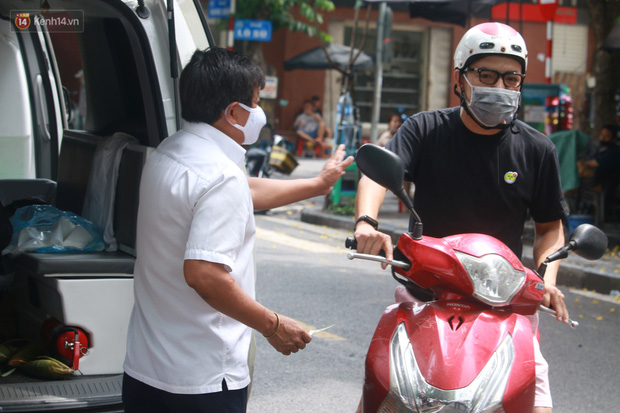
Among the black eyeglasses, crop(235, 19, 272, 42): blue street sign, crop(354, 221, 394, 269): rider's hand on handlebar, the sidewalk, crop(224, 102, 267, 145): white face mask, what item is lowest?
the sidewalk

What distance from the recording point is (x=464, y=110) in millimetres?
3070

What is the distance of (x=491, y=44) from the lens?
9.38 feet

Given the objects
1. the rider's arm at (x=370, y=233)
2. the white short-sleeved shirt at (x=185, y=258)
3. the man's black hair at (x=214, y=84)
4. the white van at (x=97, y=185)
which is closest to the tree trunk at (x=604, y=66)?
the white van at (x=97, y=185)

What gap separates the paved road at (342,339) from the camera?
4.82m

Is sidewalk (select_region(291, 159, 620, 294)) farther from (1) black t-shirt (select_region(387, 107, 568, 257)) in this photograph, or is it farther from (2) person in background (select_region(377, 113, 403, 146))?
(1) black t-shirt (select_region(387, 107, 568, 257))

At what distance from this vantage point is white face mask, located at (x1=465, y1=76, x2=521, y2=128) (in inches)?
114

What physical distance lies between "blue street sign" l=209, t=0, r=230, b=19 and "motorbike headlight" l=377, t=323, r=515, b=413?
44.0ft

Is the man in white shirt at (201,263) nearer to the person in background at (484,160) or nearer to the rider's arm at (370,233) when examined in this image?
the rider's arm at (370,233)

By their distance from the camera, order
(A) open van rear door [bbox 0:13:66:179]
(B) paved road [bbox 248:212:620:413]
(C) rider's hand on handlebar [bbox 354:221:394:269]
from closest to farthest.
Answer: (C) rider's hand on handlebar [bbox 354:221:394:269] < (B) paved road [bbox 248:212:620:413] < (A) open van rear door [bbox 0:13:66:179]

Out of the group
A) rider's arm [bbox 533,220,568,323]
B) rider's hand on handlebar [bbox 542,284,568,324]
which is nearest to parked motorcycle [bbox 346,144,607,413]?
rider's hand on handlebar [bbox 542,284,568,324]

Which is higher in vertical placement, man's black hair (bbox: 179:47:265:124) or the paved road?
man's black hair (bbox: 179:47:265:124)

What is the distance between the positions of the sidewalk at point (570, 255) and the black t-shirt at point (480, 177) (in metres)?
5.64

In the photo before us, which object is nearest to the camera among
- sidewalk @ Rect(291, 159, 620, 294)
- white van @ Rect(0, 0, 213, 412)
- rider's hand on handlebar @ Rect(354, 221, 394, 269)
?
rider's hand on handlebar @ Rect(354, 221, 394, 269)

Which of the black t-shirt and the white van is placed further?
the white van
